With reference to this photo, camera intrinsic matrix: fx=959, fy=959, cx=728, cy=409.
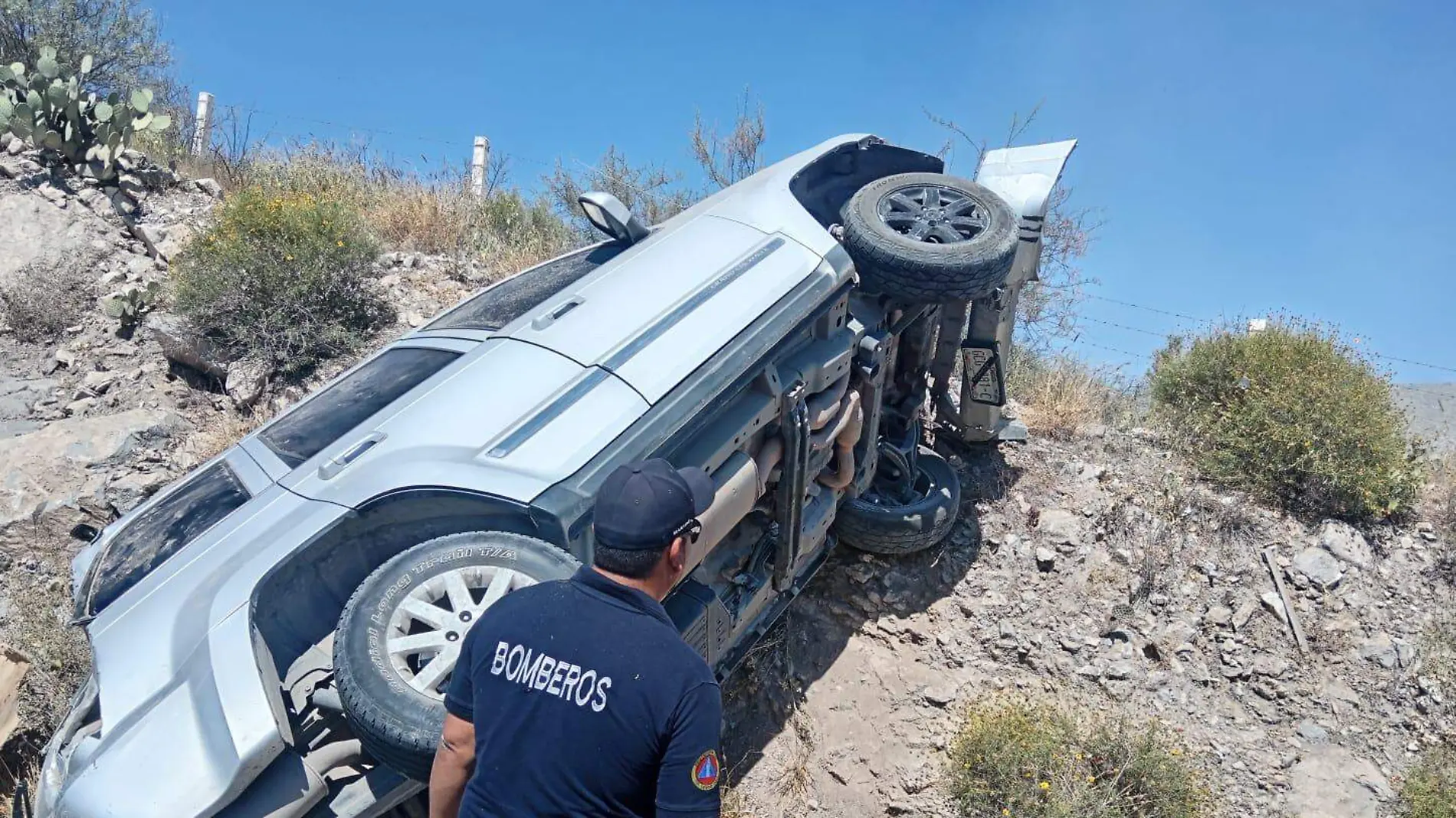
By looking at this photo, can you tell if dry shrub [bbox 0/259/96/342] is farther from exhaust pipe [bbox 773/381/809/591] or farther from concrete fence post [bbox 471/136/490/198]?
exhaust pipe [bbox 773/381/809/591]

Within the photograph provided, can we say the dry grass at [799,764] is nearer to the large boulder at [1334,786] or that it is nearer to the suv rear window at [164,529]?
the large boulder at [1334,786]

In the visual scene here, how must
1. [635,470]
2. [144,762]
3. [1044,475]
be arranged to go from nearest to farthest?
[635,470] → [144,762] → [1044,475]

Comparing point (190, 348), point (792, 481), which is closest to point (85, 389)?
point (190, 348)

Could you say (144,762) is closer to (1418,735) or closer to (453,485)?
(453,485)

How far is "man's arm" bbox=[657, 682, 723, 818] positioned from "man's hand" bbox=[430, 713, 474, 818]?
1.68 feet

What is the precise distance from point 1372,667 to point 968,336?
9.09 feet

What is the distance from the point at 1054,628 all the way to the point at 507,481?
3624 mm

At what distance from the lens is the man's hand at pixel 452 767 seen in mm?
2195

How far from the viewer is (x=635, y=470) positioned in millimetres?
2168

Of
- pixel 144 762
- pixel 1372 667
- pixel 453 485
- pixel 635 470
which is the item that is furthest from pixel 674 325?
pixel 1372 667

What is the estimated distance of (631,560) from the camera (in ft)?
6.77

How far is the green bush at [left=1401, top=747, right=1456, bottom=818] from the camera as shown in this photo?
172 inches

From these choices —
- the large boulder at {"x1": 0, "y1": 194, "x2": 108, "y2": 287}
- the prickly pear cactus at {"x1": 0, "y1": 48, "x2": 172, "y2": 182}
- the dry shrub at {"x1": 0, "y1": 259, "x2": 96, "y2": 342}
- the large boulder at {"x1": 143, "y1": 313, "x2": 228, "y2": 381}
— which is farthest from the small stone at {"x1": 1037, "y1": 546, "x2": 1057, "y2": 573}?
the prickly pear cactus at {"x1": 0, "y1": 48, "x2": 172, "y2": 182}

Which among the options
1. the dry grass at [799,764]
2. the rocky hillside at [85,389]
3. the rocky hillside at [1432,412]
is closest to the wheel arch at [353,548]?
the dry grass at [799,764]
